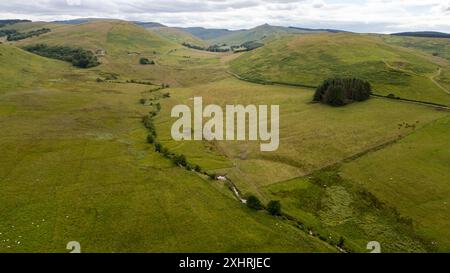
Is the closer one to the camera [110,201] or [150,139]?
[110,201]

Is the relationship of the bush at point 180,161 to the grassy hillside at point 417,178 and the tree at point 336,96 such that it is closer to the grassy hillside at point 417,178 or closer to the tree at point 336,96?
the grassy hillside at point 417,178

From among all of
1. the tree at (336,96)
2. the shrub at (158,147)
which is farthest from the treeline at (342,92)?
the shrub at (158,147)

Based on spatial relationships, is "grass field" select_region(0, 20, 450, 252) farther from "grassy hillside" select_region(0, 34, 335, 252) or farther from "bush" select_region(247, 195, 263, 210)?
"bush" select_region(247, 195, 263, 210)

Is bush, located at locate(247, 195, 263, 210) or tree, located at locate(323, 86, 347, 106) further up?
tree, located at locate(323, 86, 347, 106)

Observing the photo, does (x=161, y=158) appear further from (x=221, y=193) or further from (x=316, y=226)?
(x=316, y=226)

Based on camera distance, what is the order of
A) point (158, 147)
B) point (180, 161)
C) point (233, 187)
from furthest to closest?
point (158, 147) → point (180, 161) → point (233, 187)

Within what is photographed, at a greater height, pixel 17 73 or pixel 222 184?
pixel 17 73

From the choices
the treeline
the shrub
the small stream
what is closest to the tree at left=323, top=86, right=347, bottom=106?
the treeline

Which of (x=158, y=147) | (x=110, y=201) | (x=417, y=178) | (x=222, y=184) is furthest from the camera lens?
(x=158, y=147)

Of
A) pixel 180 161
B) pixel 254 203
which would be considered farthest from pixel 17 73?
pixel 254 203

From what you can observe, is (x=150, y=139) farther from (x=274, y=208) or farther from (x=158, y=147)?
(x=274, y=208)
